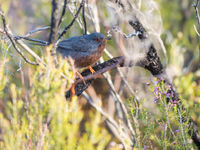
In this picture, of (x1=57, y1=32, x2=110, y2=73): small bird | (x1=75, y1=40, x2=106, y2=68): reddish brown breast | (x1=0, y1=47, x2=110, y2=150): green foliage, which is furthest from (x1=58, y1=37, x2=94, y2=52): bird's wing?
(x1=0, y1=47, x2=110, y2=150): green foliage

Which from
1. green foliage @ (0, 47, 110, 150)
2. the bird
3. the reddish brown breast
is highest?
the bird

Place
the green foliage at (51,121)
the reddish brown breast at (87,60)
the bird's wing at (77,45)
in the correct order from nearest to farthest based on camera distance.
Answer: the green foliage at (51,121), the reddish brown breast at (87,60), the bird's wing at (77,45)

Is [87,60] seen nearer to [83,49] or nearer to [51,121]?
[83,49]

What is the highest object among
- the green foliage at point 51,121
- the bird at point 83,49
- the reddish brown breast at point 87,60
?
the bird at point 83,49

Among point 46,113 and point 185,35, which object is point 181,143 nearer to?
point 46,113

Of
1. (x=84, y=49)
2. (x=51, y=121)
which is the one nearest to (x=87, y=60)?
(x=84, y=49)

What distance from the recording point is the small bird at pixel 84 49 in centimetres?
300

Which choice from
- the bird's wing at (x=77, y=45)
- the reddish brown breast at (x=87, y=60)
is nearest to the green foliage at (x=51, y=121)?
the reddish brown breast at (x=87, y=60)

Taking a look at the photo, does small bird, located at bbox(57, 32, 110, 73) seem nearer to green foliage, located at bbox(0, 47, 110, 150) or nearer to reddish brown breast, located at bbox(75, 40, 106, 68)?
reddish brown breast, located at bbox(75, 40, 106, 68)

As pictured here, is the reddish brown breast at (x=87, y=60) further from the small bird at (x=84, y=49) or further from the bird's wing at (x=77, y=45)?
the bird's wing at (x=77, y=45)

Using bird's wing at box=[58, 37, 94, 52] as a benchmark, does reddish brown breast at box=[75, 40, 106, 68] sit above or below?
below

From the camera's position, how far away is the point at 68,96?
263cm

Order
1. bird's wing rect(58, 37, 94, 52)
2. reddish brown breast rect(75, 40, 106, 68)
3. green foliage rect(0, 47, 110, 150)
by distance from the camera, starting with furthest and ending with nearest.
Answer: bird's wing rect(58, 37, 94, 52)
reddish brown breast rect(75, 40, 106, 68)
green foliage rect(0, 47, 110, 150)

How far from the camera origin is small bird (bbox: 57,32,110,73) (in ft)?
9.83
